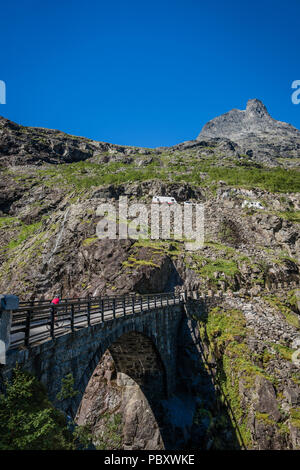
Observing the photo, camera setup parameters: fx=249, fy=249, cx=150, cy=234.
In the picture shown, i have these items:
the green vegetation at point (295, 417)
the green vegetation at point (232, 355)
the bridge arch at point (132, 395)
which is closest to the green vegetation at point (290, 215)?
the green vegetation at point (232, 355)

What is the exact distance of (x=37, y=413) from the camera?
6285 millimetres

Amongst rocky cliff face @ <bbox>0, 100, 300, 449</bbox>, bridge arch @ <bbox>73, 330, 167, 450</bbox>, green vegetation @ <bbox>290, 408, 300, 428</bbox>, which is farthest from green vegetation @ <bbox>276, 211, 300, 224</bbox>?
bridge arch @ <bbox>73, 330, 167, 450</bbox>

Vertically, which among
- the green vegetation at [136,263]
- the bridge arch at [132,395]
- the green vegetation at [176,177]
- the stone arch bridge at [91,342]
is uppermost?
the green vegetation at [176,177]

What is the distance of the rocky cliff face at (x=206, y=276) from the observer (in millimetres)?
19391

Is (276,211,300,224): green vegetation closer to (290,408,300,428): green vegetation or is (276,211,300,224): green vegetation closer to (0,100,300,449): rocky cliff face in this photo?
(0,100,300,449): rocky cliff face

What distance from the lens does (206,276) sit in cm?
3152

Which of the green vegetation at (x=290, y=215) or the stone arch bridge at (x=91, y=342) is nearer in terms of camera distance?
the stone arch bridge at (x=91, y=342)

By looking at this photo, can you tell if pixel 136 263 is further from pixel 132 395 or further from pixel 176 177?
pixel 176 177

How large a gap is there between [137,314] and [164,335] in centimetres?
578

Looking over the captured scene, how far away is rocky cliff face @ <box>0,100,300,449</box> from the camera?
1939 centimetres

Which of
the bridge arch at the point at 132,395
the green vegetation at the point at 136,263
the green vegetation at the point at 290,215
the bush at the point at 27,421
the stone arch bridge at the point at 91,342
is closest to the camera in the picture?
the bush at the point at 27,421

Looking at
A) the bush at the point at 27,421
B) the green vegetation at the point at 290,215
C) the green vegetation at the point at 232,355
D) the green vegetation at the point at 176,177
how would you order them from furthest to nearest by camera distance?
the green vegetation at the point at 176,177 → the green vegetation at the point at 290,215 → the green vegetation at the point at 232,355 → the bush at the point at 27,421

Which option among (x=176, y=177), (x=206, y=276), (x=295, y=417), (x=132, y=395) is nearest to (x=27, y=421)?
(x=132, y=395)

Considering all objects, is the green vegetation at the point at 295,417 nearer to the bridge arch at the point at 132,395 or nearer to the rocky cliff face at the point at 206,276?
the rocky cliff face at the point at 206,276
